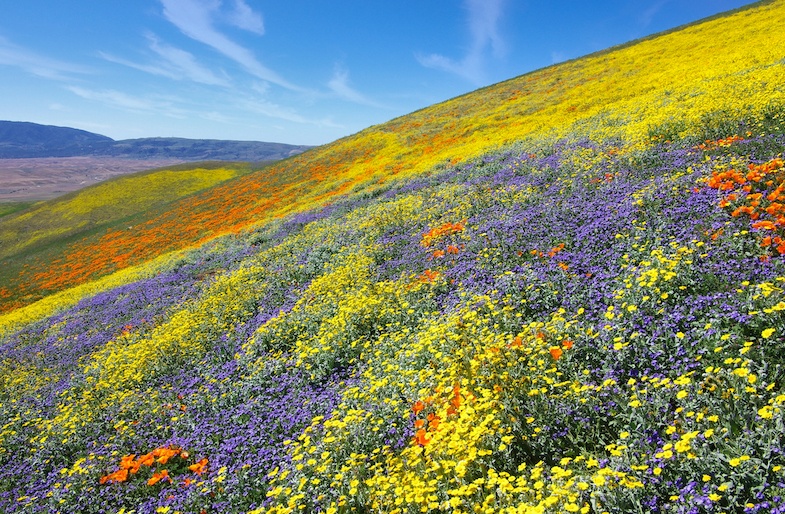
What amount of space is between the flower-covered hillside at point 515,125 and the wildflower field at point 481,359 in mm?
435

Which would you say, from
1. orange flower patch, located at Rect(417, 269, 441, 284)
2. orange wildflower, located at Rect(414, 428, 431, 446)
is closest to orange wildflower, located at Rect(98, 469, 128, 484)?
orange wildflower, located at Rect(414, 428, 431, 446)

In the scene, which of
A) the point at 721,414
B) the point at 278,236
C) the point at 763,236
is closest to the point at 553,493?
the point at 721,414

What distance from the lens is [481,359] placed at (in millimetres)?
6156

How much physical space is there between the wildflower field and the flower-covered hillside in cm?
44

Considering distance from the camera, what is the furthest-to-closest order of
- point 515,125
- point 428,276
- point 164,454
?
point 515,125 < point 428,276 < point 164,454

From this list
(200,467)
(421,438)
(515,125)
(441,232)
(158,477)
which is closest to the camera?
(421,438)

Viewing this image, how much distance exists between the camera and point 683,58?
33312mm

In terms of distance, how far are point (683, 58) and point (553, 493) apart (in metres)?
40.0

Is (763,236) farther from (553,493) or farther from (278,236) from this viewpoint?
(278,236)

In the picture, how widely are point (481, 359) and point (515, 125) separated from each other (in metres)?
30.9

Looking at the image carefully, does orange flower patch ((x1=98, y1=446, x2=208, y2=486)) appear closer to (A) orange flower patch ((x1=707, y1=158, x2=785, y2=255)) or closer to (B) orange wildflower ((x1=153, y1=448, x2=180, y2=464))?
(B) orange wildflower ((x1=153, y1=448, x2=180, y2=464))

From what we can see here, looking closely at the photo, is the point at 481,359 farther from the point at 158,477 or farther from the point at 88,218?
the point at 88,218

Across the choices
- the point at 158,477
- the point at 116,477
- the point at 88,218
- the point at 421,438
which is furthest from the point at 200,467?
the point at 88,218

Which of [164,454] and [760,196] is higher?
[760,196]
